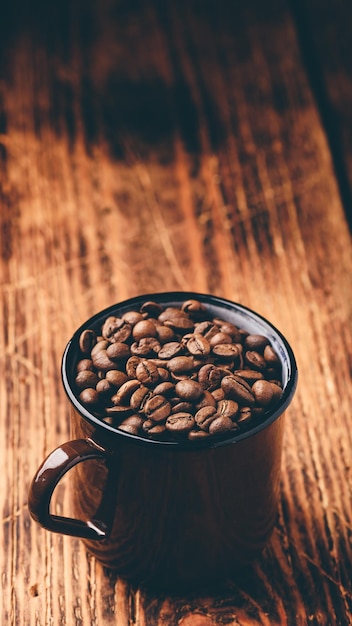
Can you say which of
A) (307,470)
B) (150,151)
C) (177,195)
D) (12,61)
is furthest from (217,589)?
(12,61)

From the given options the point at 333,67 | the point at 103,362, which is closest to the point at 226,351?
the point at 103,362

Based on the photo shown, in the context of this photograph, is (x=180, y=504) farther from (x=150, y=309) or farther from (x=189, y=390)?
(x=150, y=309)

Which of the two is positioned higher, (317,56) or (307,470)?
(317,56)

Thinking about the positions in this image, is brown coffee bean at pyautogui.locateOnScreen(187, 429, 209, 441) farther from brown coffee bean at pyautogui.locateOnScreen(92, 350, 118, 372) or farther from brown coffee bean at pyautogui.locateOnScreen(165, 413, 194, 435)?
brown coffee bean at pyautogui.locateOnScreen(92, 350, 118, 372)

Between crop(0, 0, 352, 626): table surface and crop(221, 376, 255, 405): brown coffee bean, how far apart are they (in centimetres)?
24

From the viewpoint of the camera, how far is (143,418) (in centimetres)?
77

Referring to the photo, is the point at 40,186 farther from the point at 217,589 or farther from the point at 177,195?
the point at 217,589

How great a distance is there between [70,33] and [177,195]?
564mm

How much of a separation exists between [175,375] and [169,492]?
0.11 meters

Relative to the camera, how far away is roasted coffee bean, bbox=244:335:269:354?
86cm

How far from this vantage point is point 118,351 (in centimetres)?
82

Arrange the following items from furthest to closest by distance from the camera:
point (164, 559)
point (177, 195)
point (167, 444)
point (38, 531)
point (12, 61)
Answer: point (12, 61)
point (177, 195)
point (38, 531)
point (164, 559)
point (167, 444)

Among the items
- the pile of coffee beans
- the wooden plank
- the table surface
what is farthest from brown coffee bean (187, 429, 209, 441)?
the wooden plank

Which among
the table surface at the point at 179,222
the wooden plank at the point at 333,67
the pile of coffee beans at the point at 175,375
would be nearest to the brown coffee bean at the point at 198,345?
the pile of coffee beans at the point at 175,375
